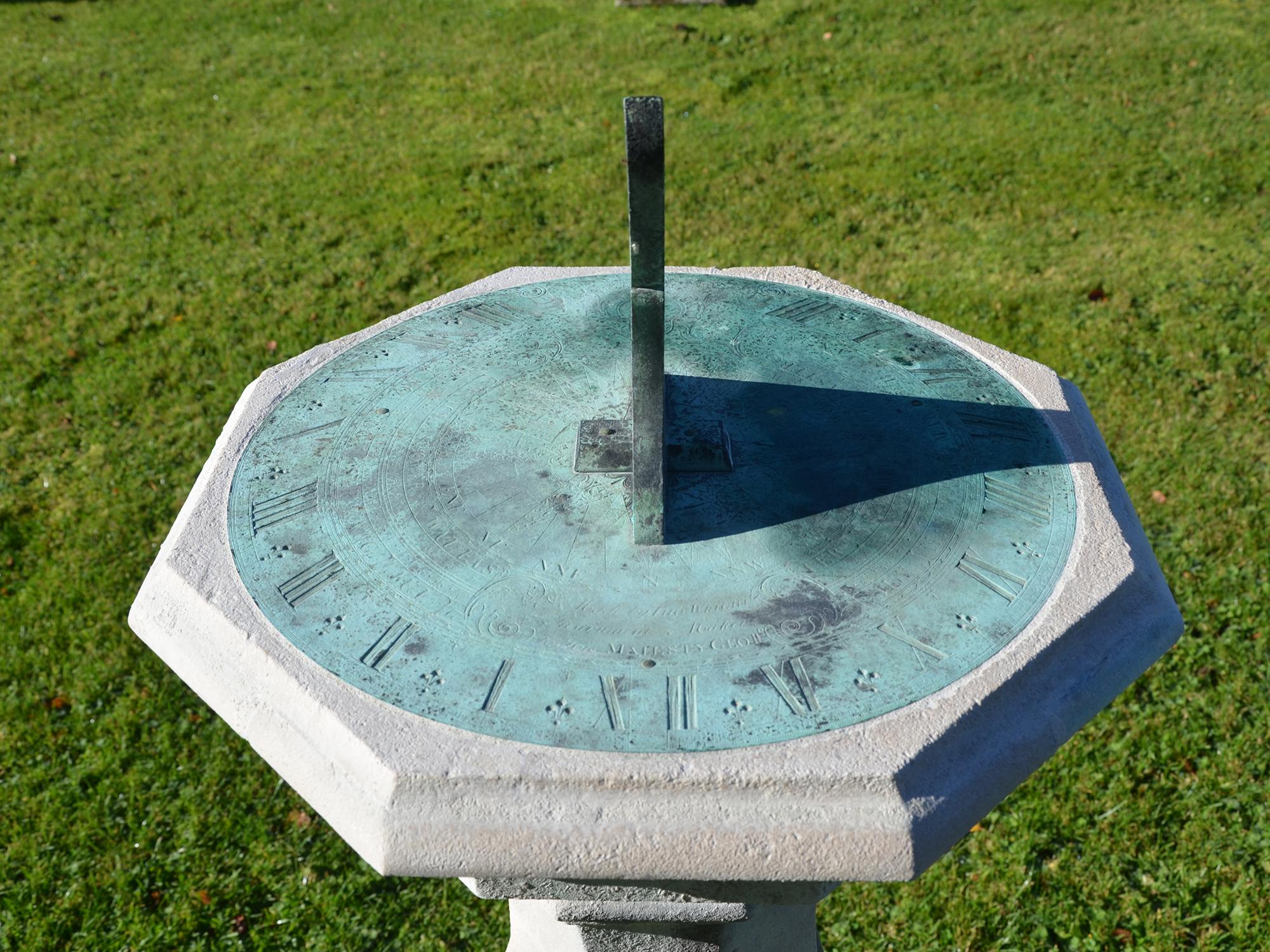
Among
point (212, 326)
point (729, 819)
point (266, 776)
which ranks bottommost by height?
point (266, 776)

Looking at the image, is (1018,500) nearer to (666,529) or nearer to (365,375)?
(666,529)

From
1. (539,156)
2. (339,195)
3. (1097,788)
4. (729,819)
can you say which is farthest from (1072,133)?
(729,819)

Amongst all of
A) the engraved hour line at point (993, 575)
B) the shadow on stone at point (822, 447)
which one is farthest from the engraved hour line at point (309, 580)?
the engraved hour line at point (993, 575)

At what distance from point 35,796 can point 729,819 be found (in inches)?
126

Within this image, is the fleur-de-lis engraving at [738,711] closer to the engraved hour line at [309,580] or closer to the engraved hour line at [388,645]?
the engraved hour line at [388,645]

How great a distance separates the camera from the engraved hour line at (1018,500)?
2.72m

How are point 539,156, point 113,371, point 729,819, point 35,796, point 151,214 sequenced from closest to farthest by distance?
point 729,819, point 35,796, point 113,371, point 151,214, point 539,156

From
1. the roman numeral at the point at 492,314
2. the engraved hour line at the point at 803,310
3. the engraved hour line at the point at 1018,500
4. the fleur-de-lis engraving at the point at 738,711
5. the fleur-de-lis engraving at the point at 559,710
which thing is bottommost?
the fleur-de-lis engraving at the point at 559,710

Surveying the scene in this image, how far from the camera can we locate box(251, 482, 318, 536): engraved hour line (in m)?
2.71

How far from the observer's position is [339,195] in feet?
26.4

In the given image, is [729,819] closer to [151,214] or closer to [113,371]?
[113,371]

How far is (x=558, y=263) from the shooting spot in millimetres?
7043

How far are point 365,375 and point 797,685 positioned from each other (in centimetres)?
163

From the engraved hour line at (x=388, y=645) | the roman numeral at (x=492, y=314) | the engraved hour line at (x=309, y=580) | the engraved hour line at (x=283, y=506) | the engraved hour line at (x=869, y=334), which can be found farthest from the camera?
the roman numeral at (x=492, y=314)
